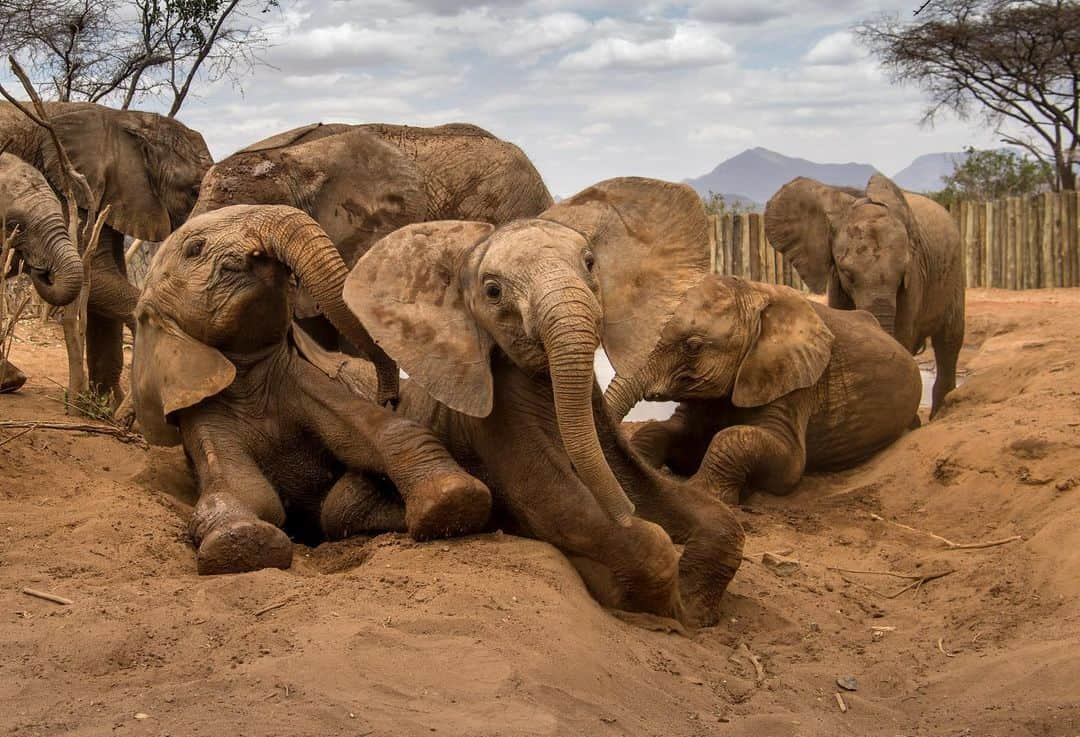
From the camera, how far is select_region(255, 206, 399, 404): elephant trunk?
4.96 meters

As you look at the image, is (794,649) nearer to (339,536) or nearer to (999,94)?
(339,536)

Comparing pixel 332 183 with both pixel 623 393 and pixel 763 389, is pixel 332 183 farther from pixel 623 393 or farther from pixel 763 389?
pixel 763 389

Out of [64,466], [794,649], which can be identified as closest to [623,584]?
[794,649]

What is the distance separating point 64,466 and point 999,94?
21477 mm

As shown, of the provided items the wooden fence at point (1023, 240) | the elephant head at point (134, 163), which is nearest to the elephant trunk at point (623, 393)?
the elephant head at point (134, 163)

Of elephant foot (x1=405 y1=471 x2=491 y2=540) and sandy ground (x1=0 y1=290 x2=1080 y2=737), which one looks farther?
elephant foot (x1=405 y1=471 x2=491 y2=540)

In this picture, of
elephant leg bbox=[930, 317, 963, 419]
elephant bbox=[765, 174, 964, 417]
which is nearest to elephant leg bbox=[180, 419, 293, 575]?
elephant bbox=[765, 174, 964, 417]

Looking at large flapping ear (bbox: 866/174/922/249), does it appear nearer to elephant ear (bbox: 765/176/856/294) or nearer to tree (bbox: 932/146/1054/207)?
elephant ear (bbox: 765/176/856/294)

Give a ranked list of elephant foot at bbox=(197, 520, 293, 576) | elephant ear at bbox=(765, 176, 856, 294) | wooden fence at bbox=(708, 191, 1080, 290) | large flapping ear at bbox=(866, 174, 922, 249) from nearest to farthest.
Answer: elephant foot at bbox=(197, 520, 293, 576)
large flapping ear at bbox=(866, 174, 922, 249)
elephant ear at bbox=(765, 176, 856, 294)
wooden fence at bbox=(708, 191, 1080, 290)

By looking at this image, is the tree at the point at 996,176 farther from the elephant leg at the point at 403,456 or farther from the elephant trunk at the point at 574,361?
the elephant trunk at the point at 574,361

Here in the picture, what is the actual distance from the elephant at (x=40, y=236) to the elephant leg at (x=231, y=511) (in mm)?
2818

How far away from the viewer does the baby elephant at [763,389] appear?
7.22m

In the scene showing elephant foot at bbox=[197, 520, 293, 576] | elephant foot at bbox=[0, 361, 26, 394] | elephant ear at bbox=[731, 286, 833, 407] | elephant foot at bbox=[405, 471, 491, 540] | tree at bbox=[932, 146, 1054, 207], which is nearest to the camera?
elephant foot at bbox=[197, 520, 293, 576]

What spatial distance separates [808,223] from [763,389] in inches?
136
